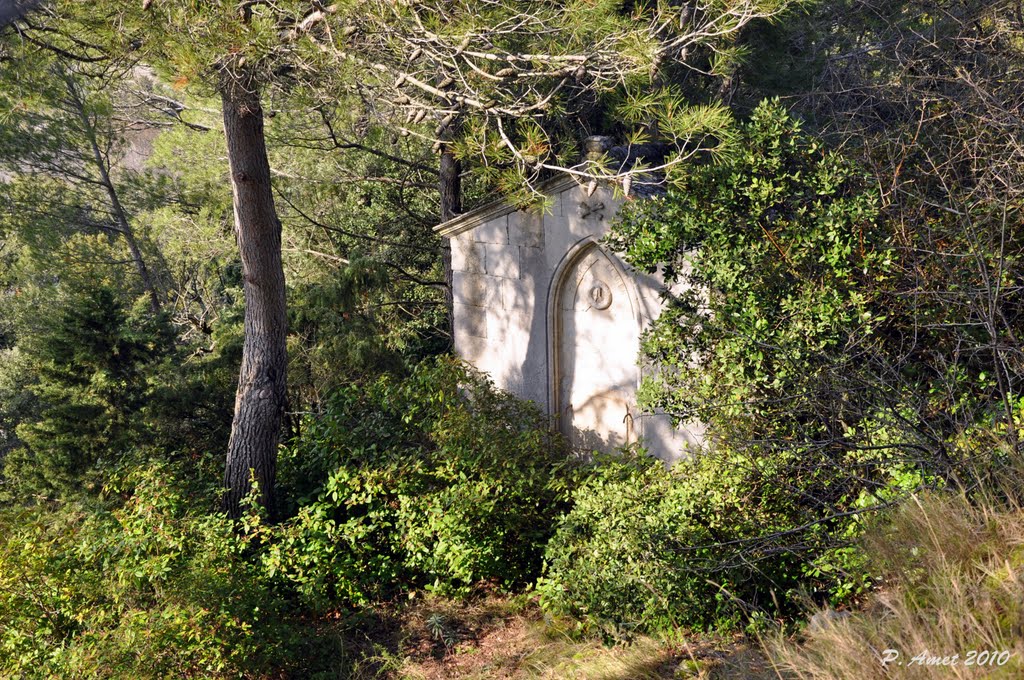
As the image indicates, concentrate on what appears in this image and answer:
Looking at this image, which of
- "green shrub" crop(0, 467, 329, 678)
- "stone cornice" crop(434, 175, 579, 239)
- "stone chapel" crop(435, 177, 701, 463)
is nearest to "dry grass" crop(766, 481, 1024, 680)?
"green shrub" crop(0, 467, 329, 678)

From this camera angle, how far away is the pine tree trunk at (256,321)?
25.0ft

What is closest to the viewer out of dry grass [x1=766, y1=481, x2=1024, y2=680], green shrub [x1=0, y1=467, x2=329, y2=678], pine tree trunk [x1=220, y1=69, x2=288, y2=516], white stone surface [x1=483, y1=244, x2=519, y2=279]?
dry grass [x1=766, y1=481, x2=1024, y2=680]

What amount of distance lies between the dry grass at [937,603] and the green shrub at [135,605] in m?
3.60

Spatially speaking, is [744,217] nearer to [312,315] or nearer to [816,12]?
[312,315]

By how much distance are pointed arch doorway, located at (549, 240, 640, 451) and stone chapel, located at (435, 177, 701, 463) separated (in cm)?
1

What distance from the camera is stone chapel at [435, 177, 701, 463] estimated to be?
8.13 metres

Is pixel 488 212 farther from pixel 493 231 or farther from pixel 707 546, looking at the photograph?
pixel 707 546

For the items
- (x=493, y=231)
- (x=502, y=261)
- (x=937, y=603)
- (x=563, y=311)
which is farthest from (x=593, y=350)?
(x=937, y=603)

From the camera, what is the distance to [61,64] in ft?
28.9

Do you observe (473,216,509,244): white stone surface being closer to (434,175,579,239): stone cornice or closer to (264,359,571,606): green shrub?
(434,175,579,239): stone cornice

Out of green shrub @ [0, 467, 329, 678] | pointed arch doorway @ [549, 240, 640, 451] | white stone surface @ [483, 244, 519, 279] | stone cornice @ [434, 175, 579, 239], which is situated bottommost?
green shrub @ [0, 467, 329, 678]

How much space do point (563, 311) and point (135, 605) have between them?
16.5 feet

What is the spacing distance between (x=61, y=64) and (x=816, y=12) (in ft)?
33.0

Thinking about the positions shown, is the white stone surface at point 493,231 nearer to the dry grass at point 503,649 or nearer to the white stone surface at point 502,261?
the white stone surface at point 502,261
